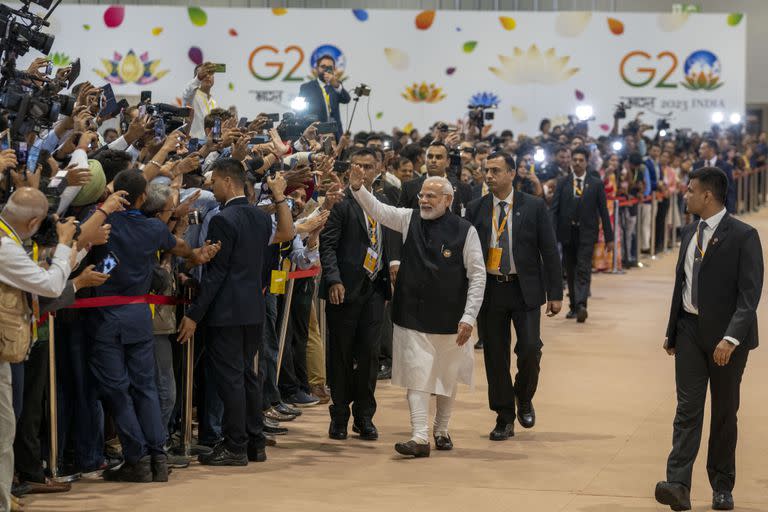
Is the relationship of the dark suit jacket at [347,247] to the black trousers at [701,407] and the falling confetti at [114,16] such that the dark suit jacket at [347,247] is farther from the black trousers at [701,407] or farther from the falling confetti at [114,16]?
the falling confetti at [114,16]

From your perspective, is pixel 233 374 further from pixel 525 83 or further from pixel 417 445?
pixel 525 83

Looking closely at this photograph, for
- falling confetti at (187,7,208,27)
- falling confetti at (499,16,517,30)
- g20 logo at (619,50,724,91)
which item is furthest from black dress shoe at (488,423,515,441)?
g20 logo at (619,50,724,91)

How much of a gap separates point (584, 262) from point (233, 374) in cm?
788

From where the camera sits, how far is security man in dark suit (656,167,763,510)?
23.4ft

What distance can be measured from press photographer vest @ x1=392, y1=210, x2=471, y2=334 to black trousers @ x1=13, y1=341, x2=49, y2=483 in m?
2.43

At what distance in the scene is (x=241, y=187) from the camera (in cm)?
806

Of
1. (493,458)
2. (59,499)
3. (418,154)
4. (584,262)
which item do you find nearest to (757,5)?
(584,262)

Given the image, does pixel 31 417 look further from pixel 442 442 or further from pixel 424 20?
pixel 424 20

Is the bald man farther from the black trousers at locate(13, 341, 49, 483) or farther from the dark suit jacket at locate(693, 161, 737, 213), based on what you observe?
the dark suit jacket at locate(693, 161, 737, 213)

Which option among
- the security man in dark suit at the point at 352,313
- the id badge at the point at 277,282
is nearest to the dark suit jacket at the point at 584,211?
the security man in dark suit at the point at 352,313

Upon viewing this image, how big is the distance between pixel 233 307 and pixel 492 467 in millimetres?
1930

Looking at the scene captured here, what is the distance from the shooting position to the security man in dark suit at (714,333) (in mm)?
7117

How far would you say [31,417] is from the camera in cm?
711

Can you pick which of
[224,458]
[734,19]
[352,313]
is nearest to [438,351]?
[352,313]
